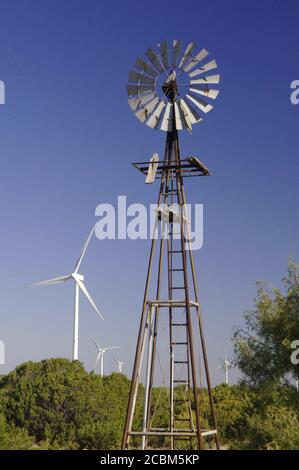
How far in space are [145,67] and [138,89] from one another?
0.77 meters

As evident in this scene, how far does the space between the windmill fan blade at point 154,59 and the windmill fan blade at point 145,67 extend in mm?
168

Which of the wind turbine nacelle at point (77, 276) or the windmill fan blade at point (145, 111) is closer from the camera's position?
the windmill fan blade at point (145, 111)

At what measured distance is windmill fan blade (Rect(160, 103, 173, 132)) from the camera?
2058cm

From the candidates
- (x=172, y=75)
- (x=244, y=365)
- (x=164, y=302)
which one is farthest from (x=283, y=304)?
(x=172, y=75)

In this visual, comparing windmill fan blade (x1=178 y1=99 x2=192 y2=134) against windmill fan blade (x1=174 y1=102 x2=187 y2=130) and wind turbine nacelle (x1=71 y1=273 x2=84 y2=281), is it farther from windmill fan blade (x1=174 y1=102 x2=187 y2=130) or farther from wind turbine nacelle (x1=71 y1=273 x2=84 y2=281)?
wind turbine nacelle (x1=71 y1=273 x2=84 y2=281)

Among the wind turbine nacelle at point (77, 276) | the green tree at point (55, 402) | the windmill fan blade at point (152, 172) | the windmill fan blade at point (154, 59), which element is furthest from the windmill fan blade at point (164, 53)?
the green tree at point (55, 402)

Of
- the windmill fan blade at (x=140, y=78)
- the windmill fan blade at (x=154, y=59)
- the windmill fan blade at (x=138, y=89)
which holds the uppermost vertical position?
the windmill fan blade at (x=154, y=59)

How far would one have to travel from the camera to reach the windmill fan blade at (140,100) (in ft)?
68.2

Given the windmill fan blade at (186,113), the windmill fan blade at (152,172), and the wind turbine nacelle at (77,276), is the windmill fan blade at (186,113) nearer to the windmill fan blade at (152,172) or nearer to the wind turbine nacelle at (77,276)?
the windmill fan blade at (152,172)

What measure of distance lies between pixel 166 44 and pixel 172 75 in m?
1.04

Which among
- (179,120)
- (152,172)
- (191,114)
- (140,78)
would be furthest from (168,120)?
(152,172)
